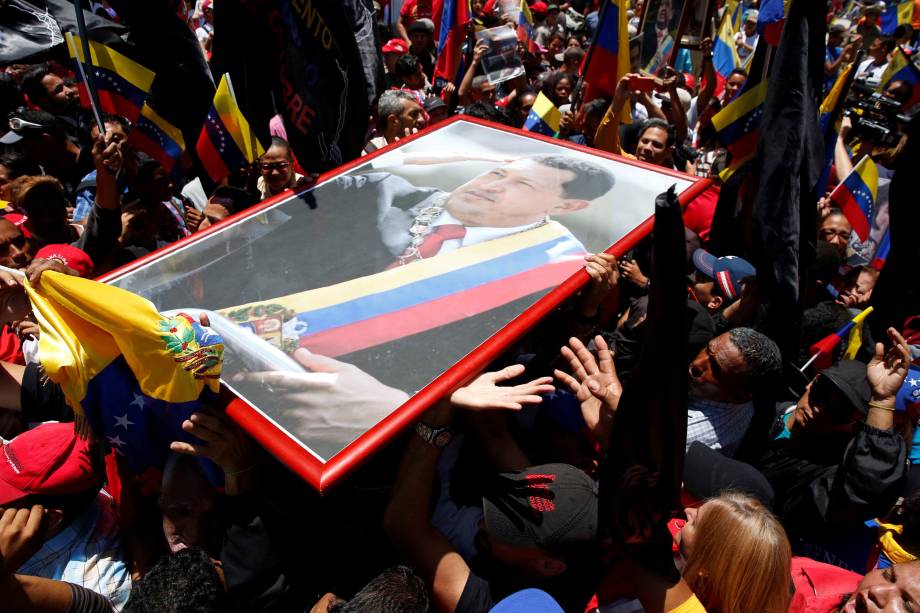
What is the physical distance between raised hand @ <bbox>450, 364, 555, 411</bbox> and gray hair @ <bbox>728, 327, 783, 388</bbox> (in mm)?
1155

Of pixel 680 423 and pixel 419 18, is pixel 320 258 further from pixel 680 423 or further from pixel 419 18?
pixel 419 18

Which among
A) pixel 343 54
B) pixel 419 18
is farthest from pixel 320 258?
pixel 419 18

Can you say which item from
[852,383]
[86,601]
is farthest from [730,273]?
[86,601]

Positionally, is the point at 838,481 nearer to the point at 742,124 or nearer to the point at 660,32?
the point at 742,124

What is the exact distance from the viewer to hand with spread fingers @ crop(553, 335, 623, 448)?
1.95 meters

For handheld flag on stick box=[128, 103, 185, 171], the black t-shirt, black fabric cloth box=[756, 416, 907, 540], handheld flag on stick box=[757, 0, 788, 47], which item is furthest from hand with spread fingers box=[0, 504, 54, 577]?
handheld flag on stick box=[757, 0, 788, 47]

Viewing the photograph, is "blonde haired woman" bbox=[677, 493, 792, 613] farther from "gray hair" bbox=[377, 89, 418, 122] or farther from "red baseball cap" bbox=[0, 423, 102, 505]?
"gray hair" bbox=[377, 89, 418, 122]

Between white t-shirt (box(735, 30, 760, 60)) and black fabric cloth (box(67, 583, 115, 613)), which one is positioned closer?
black fabric cloth (box(67, 583, 115, 613))

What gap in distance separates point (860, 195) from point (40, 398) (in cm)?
521

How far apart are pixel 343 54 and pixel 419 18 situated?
7.02m

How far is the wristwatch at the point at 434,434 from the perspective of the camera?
1.78 m

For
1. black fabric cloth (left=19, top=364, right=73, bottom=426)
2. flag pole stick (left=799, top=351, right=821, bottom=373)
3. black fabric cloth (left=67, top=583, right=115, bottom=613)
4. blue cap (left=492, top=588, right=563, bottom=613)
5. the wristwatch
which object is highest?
the wristwatch

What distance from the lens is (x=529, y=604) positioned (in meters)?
1.58

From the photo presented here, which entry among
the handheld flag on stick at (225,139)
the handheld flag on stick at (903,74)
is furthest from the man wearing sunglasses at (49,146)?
the handheld flag on stick at (903,74)
